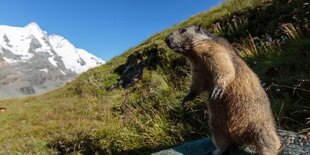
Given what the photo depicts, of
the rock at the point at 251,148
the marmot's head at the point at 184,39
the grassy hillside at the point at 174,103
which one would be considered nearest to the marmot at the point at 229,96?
the marmot's head at the point at 184,39

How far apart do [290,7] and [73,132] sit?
8.43 metres

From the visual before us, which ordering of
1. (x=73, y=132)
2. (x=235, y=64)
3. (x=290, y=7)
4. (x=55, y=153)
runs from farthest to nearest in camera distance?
1. (x=290, y=7)
2. (x=73, y=132)
3. (x=55, y=153)
4. (x=235, y=64)

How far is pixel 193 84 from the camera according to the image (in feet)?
20.5

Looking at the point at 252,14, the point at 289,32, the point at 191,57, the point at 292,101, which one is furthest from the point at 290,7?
the point at 191,57

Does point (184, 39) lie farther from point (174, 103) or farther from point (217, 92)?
point (174, 103)

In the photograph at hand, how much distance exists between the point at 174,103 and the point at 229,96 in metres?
4.44

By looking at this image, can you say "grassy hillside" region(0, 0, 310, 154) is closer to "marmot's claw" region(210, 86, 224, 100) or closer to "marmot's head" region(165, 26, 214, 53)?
"marmot's claw" region(210, 86, 224, 100)

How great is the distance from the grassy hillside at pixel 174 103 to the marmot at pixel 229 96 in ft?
1.91

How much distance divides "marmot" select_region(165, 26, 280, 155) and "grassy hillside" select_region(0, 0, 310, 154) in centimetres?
58

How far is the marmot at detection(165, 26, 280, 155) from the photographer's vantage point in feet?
18.1

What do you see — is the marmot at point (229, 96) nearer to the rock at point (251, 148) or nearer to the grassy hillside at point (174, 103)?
the rock at point (251, 148)

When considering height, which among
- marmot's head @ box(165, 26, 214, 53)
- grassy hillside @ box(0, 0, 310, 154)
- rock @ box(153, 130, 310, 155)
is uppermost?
marmot's head @ box(165, 26, 214, 53)

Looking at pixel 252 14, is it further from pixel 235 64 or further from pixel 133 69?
pixel 235 64

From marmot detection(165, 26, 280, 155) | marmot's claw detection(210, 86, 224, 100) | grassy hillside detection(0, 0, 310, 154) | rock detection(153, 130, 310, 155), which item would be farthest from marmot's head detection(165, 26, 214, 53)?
rock detection(153, 130, 310, 155)
